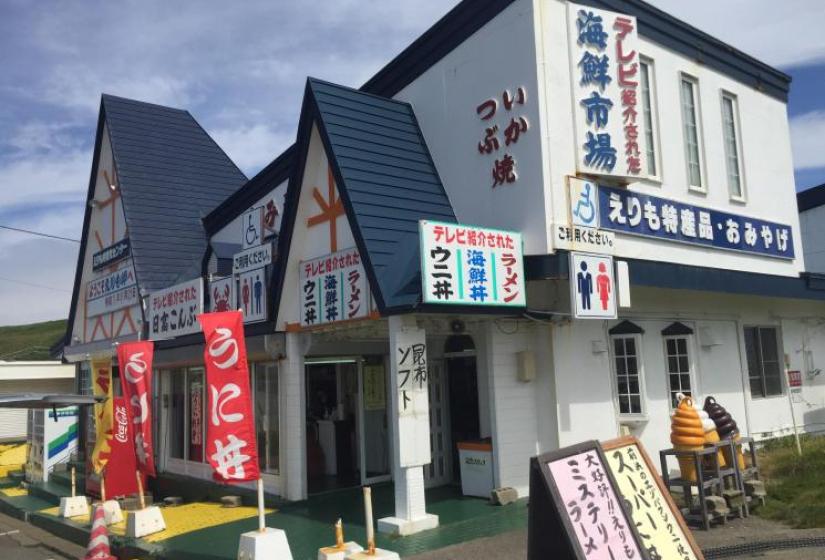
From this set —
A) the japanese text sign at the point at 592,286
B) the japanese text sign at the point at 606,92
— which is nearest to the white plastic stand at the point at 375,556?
the japanese text sign at the point at 592,286

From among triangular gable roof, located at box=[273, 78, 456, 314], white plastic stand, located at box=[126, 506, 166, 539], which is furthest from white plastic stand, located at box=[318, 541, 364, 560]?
white plastic stand, located at box=[126, 506, 166, 539]

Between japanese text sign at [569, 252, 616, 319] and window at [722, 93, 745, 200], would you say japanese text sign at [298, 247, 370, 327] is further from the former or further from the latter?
window at [722, 93, 745, 200]

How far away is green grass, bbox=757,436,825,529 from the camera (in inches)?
324

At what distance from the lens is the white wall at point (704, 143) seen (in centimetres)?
1002

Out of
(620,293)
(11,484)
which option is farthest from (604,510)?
(11,484)

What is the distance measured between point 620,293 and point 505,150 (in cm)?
270

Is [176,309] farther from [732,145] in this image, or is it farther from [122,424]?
[732,145]

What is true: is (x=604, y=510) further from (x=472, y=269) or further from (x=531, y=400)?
(x=531, y=400)

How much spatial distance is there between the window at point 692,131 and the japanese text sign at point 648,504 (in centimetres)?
806

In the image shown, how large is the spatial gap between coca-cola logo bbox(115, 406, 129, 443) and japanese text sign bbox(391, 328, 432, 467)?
203 inches

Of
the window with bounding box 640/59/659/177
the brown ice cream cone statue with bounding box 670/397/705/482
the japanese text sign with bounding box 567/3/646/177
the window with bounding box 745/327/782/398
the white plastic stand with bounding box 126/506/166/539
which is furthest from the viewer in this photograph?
the window with bounding box 745/327/782/398

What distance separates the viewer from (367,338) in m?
11.8

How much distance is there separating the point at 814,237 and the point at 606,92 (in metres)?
11.8

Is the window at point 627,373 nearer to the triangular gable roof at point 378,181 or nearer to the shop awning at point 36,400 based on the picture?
the triangular gable roof at point 378,181
